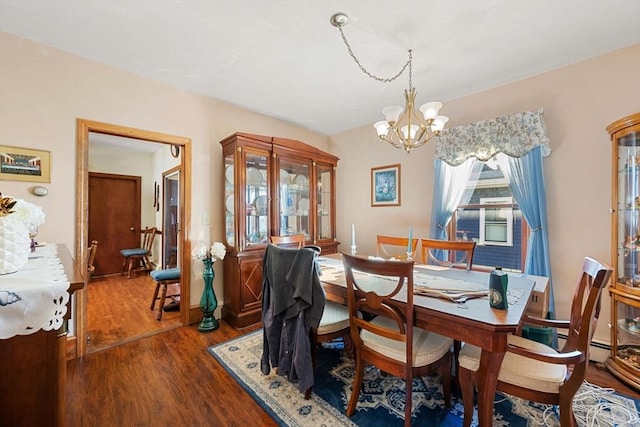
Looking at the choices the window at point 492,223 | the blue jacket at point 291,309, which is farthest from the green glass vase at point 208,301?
the window at point 492,223

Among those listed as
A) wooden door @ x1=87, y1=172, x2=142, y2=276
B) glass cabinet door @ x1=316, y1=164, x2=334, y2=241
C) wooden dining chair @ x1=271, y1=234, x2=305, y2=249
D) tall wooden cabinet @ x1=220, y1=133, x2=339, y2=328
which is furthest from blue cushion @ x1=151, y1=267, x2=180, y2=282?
wooden door @ x1=87, y1=172, x2=142, y2=276

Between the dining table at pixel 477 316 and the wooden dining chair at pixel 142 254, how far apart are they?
4581 mm

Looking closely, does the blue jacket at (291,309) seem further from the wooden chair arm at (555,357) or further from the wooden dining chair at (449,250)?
the wooden dining chair at (449,250)

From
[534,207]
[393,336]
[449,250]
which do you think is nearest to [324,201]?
[449,250]

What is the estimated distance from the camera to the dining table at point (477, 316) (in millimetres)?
1158

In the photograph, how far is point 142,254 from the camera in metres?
4.88

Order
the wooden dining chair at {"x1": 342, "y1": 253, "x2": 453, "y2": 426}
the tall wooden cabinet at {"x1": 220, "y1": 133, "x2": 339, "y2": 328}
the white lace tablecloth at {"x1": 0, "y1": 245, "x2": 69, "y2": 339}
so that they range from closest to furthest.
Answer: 1. the white lace tablecloth at {"x1": 0, "y1": 245, "x2": 69, "y2": 339}
2. the wooden dining chair at {"x1": 342, "y1": 253, "x2": 453, "y2": 426}
3. the tall wooden cabinet at {"x1": 220, "y1": 133, "x2": 339, "y2": 328}

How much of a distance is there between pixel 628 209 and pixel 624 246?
11.3 inches

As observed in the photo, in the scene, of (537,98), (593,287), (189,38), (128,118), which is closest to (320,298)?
(593,287)

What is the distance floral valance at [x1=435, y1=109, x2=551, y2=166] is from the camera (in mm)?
2482

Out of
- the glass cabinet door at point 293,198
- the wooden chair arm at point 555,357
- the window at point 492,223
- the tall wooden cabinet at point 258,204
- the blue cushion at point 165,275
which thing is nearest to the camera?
the wooden chair arm at point 555,357

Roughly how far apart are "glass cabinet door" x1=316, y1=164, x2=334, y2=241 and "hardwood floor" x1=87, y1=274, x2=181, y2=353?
213 cm

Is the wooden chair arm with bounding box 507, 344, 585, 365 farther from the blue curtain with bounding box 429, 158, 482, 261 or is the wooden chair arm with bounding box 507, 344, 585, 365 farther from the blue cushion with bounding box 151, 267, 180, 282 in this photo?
the blue cushion with bounding box 151, 267, 180, 282

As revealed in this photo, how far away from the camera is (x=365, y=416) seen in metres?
1.60
